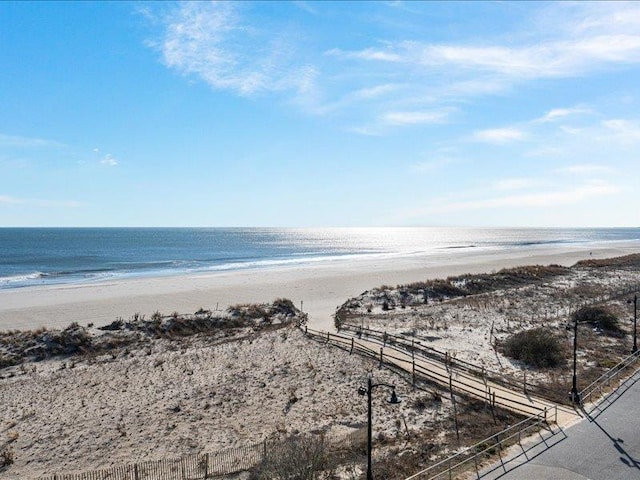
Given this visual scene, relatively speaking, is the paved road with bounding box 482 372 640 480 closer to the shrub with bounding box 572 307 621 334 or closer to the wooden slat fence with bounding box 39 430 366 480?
the wooden slat fence with bounding box 39 430 366 480

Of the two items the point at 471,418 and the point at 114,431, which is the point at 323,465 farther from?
the point at 114,431

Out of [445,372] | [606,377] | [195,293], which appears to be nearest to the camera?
[606,377]

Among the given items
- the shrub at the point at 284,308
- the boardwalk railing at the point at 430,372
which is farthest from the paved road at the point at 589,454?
the shrub at the point at 284,308

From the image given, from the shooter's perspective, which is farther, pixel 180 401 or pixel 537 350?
pixel 537 350

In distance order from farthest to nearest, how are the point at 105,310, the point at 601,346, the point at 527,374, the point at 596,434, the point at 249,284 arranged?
1. the point at 249,284
2. the point at 105,310
3. the point at 601,346
4. the point at 527,374
5. the point at 596,434

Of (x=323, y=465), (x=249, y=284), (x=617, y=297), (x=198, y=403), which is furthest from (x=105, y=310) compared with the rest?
(x=617, y=297)

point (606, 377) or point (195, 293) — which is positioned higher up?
point (195, 293)

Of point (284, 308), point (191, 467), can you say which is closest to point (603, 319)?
point (284, 308)

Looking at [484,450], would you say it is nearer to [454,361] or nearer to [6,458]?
[454,361]
